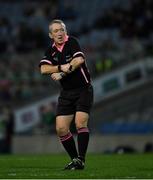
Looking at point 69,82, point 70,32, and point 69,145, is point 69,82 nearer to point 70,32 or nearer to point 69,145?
point 69,145

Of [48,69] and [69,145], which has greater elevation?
[48,69]

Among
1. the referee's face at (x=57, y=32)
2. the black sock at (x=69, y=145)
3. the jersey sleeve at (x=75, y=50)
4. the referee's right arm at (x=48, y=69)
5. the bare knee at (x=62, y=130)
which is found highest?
the referee's face at (x=57, y=32)

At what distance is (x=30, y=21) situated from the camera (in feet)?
118

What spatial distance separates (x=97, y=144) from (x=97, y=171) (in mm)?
15343

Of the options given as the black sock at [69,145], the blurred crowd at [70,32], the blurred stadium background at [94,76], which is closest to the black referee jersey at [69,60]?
the black sock at [69,145]

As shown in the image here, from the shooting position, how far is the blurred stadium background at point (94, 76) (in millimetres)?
28266

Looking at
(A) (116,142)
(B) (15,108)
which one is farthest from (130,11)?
(A) (116,142)

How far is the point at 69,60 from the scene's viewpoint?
1271 cm

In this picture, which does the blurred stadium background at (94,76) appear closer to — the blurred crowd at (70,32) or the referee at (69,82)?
the blurred crowd at (70,32)

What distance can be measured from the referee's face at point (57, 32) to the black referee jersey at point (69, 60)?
0.15 meters

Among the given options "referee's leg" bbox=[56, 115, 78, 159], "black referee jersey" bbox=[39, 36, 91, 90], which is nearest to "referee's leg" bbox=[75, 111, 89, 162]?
"referee's leg" bbox=[56, 115, 78, 159]

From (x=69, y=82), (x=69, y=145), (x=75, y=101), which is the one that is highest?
(x=69, y=82)

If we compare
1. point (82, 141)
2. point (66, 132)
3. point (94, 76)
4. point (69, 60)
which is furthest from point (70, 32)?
point (82, 141)

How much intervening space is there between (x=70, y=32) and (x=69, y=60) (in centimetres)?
2161
